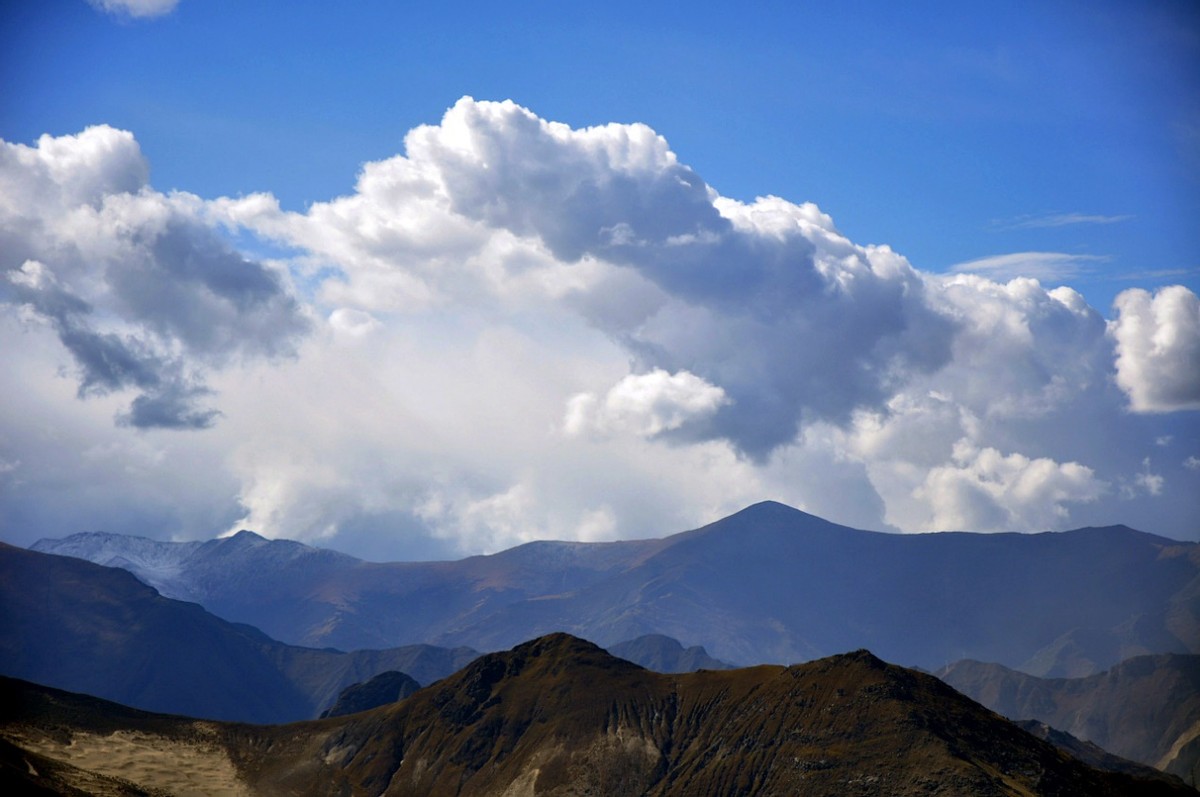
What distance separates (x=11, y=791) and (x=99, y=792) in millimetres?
39101

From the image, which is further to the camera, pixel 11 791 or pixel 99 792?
pixel 99 792

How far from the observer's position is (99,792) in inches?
7692

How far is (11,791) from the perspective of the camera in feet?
520
